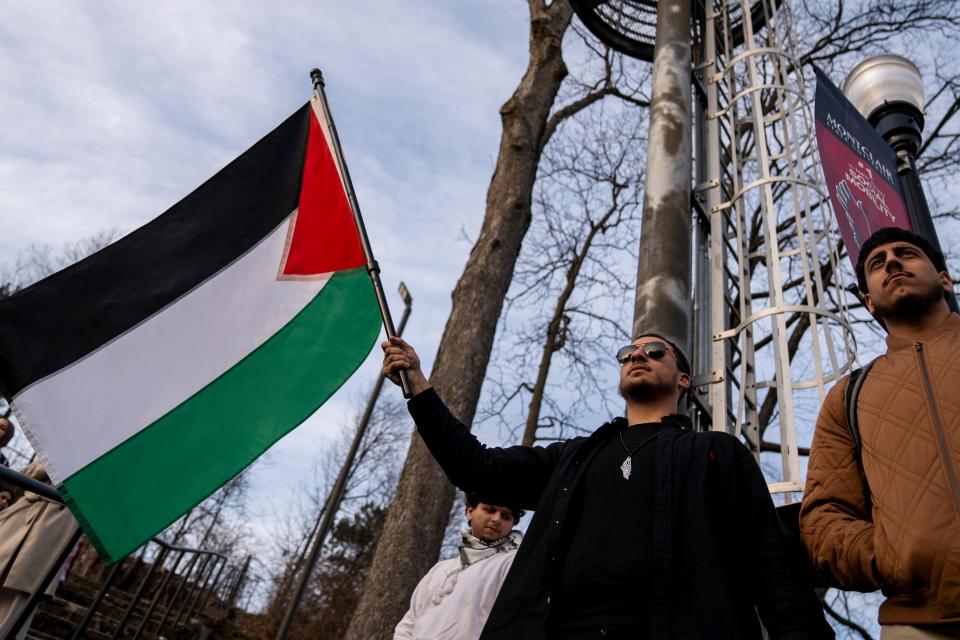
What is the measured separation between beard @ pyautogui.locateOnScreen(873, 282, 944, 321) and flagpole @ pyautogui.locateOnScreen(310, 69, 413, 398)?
5.16 ft

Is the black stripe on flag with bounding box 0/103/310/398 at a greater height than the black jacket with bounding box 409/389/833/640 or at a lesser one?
greater

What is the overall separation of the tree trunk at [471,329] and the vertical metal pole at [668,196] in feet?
5.28

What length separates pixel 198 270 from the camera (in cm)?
359

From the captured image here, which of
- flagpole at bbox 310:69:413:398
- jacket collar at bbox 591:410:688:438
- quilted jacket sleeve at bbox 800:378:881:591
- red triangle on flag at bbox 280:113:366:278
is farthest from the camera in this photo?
red triangle on flag at bbox 280:113:366:278

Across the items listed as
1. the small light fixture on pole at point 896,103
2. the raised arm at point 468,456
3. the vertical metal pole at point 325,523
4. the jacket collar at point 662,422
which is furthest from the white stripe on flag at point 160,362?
the vertical metal pole at point 325,523

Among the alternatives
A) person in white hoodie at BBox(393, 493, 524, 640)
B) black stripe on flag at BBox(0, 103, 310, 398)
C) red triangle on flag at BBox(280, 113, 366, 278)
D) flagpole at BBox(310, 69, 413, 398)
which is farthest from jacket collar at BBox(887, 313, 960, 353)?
black stripe on flag at BBox(0, 103, 310, 398)

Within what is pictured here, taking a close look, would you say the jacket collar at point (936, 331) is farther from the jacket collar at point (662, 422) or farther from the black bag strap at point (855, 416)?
the jacket collar at point (662, 422)

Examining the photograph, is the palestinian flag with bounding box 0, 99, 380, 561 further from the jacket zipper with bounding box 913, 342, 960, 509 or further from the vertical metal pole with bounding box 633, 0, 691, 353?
the jacket zipper with bounding box 913, 342, 960, 509

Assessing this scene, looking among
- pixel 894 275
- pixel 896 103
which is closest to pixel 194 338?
pixel 894 275

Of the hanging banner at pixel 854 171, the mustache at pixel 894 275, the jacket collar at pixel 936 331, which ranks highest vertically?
the hanging banner at pixel 854 171

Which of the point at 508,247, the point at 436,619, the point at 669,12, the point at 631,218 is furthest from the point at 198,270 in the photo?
the point at 631,218

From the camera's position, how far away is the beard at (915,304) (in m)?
2.27

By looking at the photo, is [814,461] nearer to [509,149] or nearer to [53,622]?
[509,149]

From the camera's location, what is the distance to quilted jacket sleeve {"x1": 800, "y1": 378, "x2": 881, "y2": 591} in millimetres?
1945
